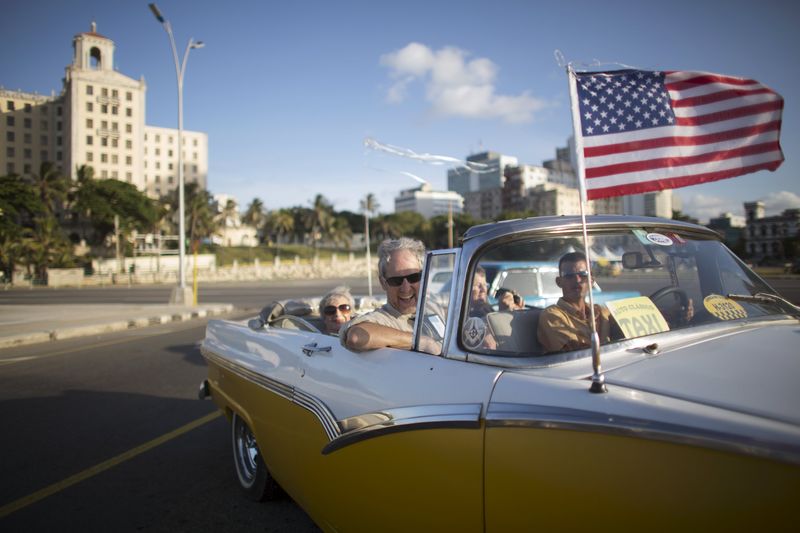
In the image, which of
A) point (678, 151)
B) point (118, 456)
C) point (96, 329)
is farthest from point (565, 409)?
point (96, 329)

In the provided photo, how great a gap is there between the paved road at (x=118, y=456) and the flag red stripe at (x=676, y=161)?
251cm

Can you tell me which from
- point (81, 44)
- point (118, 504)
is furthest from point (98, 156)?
point (118, 504)

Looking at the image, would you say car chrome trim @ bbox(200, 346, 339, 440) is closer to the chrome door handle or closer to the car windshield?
the chrome door handle

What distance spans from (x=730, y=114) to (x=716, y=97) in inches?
4.2

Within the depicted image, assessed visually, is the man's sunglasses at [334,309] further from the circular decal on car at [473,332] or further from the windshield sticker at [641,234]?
the windshield sticker at [641,234]

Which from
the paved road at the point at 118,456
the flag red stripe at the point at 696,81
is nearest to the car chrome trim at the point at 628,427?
the flag red stripe at the point at 696,81

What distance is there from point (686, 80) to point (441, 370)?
6.07 ft

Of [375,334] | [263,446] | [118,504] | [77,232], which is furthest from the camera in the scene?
[77,232]

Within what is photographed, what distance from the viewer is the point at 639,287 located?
2291 mm

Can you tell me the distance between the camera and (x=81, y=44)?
7694cm

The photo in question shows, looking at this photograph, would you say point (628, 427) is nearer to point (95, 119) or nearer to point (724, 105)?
point (724, 105)

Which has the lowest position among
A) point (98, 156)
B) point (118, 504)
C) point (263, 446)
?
point (118, 504)

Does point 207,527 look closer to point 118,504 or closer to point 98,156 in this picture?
point 118,504

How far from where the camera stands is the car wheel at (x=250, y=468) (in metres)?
3.13
